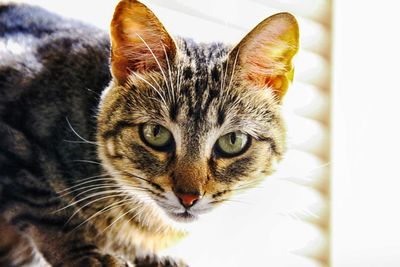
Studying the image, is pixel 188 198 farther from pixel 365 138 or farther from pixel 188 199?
pixel 365 138

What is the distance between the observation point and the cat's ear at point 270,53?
0.75 m

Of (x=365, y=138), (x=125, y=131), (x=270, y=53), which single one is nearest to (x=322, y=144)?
(x=365, y=138)

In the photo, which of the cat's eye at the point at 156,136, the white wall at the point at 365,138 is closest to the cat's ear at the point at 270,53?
the cat's eye at the point at 156,136

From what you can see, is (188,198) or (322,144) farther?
(322,144)

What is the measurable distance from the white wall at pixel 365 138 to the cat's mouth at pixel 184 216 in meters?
0.32

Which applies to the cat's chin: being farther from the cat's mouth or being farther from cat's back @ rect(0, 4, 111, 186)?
cat's back @ rect(0, 4, 111, 186)

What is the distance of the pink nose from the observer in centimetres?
71


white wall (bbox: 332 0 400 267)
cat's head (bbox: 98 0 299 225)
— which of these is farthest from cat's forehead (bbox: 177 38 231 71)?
white wall (bbox: 332 0 400 267)

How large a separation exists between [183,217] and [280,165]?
0.16 m

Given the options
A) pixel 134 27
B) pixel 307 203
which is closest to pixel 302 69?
pixel 307 203

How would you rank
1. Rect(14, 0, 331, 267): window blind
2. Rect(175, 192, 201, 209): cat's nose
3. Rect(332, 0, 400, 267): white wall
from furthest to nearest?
Rect(332, 0, 400, 267): white wall < Rect(14, 0, 331, 267): window blind < Rect(175, 192, 201, 209): cat's nose

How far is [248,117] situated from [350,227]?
346 mm

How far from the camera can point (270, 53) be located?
0.77 metres

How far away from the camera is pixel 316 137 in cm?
95
